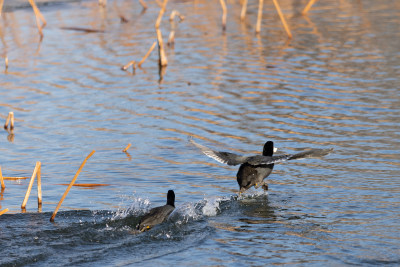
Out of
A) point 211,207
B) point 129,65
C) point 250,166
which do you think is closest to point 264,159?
point 250,166

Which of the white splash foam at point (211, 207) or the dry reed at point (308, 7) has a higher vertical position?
the dry reed at point (308, 7)

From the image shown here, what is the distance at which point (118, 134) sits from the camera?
1123cm

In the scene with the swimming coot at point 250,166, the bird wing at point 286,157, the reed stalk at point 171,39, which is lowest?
the swimming coot at point 250,166

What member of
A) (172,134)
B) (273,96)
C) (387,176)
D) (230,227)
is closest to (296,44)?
(273,96)

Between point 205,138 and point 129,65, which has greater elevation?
point 129,65

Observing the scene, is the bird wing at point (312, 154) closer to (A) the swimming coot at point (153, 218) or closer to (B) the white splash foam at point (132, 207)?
(A) the swimming coot at point (153, 218)

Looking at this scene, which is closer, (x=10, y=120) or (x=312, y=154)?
(x=312, y=154)

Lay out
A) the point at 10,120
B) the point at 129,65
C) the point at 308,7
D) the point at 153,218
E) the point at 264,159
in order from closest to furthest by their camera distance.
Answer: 1. the point at 153,218
2. the point at 264,159
3. the point at 10,120
4. the point at 129,65
5. the point at 308,7

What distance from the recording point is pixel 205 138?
35.4 feet

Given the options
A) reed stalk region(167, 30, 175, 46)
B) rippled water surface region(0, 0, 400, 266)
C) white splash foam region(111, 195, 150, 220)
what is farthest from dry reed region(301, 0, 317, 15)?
white splash foam region(111, 195, 150, 220)

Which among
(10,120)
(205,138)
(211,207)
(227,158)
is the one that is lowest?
(211,207)

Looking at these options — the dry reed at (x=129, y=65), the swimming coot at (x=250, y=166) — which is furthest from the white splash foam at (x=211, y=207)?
the dry reed at (x=129, y=65)

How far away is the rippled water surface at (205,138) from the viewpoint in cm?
680

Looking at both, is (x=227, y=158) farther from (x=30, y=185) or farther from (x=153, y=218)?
(x=30, y=185)
